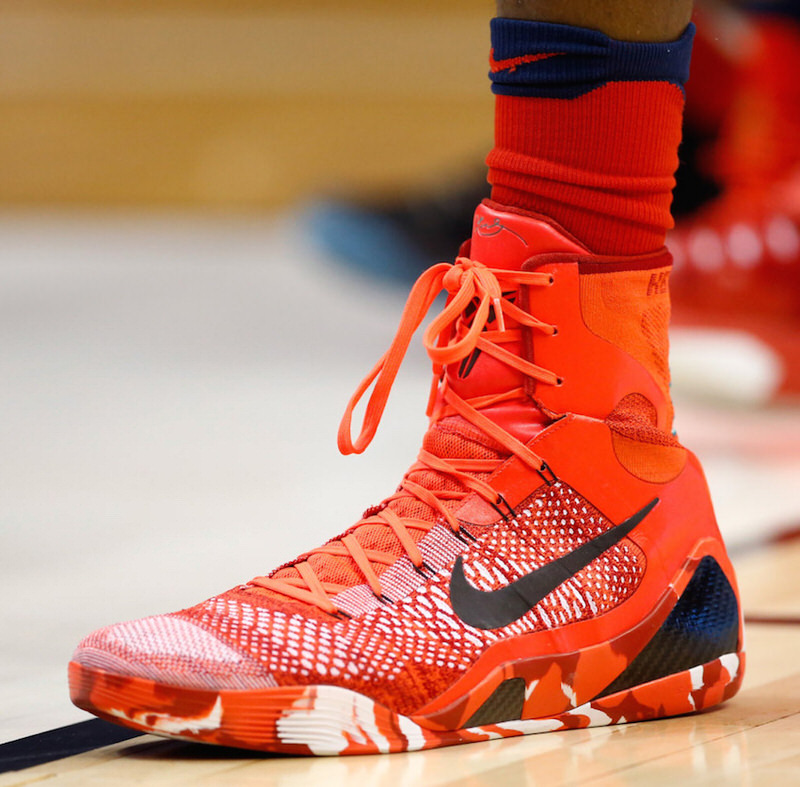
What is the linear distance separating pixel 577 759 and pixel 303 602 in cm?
17

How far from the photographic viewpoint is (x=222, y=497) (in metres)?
1.51

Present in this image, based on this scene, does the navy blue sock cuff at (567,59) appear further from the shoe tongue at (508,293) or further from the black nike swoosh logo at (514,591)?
the black nike swoosh logo at (514,591)

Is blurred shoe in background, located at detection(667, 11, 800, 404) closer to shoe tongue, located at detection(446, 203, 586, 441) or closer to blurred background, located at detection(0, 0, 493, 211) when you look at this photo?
shoe tongue, located at detection(446, 203, 586, 441)

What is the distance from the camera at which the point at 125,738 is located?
0.78 meters

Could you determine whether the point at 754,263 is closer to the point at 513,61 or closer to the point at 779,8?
the point at 779,8

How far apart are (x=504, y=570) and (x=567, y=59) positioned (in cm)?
29

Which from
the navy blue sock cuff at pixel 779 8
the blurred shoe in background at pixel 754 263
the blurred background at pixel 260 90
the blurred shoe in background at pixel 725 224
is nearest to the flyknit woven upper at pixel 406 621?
the blurred shoe in background at pixel 725 224

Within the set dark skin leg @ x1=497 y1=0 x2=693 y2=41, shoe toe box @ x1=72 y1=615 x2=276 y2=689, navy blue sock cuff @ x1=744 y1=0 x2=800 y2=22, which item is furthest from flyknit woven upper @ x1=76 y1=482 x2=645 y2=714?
navy blue sock cuff @ x1=744 y1=0 x2=800 y2=22

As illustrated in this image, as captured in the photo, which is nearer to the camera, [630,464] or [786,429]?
[630,464]

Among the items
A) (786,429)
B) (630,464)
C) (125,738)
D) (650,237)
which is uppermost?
(650,237)

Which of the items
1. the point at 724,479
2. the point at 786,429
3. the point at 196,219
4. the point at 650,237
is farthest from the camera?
the point at 196,219

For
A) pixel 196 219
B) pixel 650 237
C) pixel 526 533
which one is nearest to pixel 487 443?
pixel 526 533

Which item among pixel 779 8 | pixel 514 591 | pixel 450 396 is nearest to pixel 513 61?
pixel 450 396

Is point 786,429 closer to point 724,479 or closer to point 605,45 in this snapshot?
point 724,479
